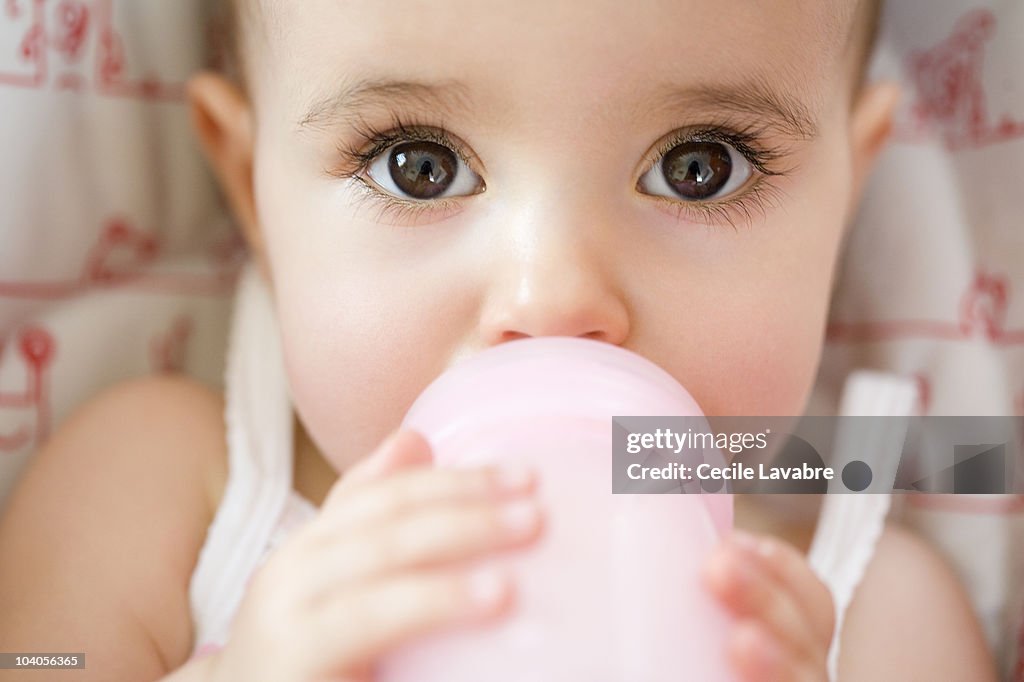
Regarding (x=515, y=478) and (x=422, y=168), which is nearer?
(x=515, y=478)

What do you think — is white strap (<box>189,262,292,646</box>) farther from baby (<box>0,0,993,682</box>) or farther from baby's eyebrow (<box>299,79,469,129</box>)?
baby's eyebrow (<box>299,79,469,129</box>)

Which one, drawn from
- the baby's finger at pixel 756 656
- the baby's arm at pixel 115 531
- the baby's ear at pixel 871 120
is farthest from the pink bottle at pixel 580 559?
the baby's ear at pixel 871 120

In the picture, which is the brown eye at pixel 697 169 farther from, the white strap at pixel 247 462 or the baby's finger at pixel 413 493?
the white strap at pixel 247 462

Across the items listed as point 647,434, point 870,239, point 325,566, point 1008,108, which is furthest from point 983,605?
point 325,566

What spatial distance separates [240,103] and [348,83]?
0.29 m

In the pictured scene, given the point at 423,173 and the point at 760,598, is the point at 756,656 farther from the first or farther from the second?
the point at 423,173

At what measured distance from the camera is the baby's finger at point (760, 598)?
0.58 metres

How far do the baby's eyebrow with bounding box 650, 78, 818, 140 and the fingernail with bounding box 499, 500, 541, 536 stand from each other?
351mm

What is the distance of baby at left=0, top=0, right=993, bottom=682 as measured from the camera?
0.63m

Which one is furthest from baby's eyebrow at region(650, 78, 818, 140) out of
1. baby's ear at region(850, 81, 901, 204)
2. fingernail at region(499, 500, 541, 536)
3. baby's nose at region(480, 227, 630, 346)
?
fingernail at region(499, 500, 541, 536)

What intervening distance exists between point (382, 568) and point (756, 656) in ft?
0.71

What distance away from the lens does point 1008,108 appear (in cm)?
127

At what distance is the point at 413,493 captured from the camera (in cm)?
62

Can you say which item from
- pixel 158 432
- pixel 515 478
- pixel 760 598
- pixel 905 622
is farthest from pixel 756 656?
pixel 158 432
